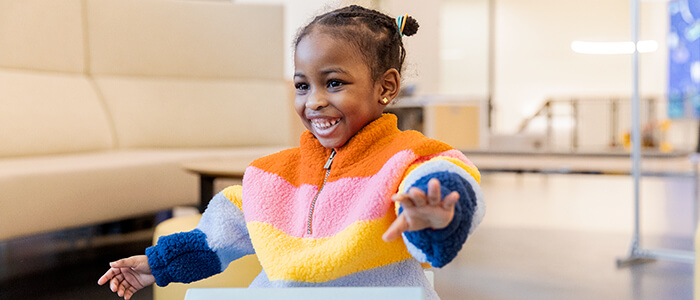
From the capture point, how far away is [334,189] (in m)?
0.65

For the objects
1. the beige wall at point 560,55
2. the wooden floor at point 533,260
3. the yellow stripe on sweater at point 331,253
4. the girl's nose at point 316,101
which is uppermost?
the beige wall at point 560,55

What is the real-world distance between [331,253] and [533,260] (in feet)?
5.55

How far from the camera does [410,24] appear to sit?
2.20ft

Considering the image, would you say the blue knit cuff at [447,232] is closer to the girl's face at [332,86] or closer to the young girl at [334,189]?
the young girl at [334,189]

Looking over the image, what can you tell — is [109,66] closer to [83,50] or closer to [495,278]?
[83,50]

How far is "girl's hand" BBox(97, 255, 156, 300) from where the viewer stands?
0.67 meters

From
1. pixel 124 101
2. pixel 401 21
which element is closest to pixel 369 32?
pixel 401 21

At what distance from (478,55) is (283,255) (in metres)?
8.03

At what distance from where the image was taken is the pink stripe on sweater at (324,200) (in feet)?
1.96

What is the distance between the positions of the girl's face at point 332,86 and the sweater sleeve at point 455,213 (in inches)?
4.6

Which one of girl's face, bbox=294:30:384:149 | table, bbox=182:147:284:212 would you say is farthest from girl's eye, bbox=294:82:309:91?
table, bbox=182:147:284:212

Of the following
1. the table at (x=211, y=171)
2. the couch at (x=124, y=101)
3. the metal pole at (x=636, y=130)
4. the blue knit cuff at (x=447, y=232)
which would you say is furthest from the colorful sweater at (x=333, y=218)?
the metal pole at (x=636, y=130)

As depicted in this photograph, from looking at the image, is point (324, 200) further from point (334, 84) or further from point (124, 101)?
point (124, 101)

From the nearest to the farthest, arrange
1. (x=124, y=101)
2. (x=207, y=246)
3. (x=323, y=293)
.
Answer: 1. (x=323, y=293)
2. (x=207, y=246)
3. (x=124, y=101)
